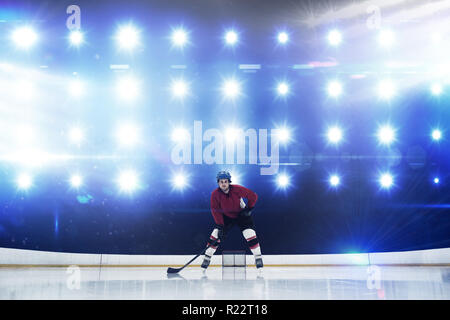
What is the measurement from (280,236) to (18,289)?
3224mm

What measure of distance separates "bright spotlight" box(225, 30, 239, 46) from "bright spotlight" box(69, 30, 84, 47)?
190 centimetres

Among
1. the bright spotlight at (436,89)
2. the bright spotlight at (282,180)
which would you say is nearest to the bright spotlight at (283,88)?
the bright spotlight at (282,180)

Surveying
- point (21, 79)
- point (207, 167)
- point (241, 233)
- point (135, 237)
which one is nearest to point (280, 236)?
point (241, 233)

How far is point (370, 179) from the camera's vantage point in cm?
497

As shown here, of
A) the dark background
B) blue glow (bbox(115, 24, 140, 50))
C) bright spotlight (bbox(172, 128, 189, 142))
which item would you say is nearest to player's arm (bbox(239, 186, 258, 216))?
the dark background

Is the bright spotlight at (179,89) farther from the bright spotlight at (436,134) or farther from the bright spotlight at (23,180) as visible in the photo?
the bright spotlight at (436,134)

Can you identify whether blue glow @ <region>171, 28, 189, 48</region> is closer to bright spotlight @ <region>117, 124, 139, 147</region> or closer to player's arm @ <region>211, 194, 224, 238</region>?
bright spotlight @ <region>117, 124, 139, 147</region>

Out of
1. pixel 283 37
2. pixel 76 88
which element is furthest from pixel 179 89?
pixel 283 37

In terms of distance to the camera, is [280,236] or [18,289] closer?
[18,289]

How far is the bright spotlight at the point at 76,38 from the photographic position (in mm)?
4855

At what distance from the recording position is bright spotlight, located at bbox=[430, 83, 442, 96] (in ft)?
16.6

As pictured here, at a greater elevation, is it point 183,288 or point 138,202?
point 138,202
